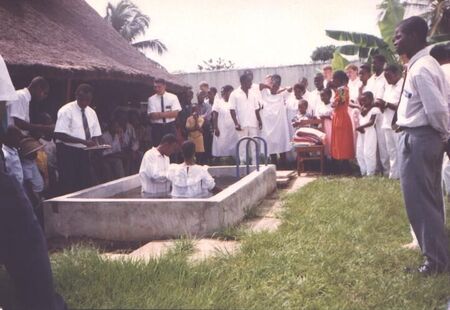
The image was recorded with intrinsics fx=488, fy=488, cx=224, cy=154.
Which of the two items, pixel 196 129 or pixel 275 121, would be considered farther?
pixel 275 121

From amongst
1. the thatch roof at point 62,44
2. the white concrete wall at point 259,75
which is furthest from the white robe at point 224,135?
the white concrete wall at point 259,75

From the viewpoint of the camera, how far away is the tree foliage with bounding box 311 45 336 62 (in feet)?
130

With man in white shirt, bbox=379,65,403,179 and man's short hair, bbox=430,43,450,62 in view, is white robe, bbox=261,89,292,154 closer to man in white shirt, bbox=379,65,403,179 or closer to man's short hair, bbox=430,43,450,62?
man in white shirt, bbox=379,65,403,179

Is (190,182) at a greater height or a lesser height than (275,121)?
lesser

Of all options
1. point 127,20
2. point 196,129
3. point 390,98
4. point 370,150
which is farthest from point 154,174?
point 127,20

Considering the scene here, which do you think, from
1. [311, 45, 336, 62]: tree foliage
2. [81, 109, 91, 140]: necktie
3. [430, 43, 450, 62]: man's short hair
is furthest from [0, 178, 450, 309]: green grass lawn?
[311, 45, 336, 62]: tree foliage

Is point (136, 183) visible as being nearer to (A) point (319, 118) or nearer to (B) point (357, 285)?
(A) point (319, 118)

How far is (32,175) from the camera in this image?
5.64 meters

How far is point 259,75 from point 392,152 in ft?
41.1

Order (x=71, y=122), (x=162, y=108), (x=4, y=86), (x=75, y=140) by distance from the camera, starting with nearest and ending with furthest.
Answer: (x=4, y=86)
(x=75, y=140)
(x=71, y=122)
(x=162, y=108)

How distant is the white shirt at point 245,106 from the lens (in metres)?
10.2

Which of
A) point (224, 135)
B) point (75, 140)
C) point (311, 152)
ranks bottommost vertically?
point (311, 152)

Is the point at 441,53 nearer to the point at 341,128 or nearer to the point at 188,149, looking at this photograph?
the point at 188,149

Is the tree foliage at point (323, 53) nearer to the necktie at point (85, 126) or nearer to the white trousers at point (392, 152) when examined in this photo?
the white trousers at point (392, 152)
